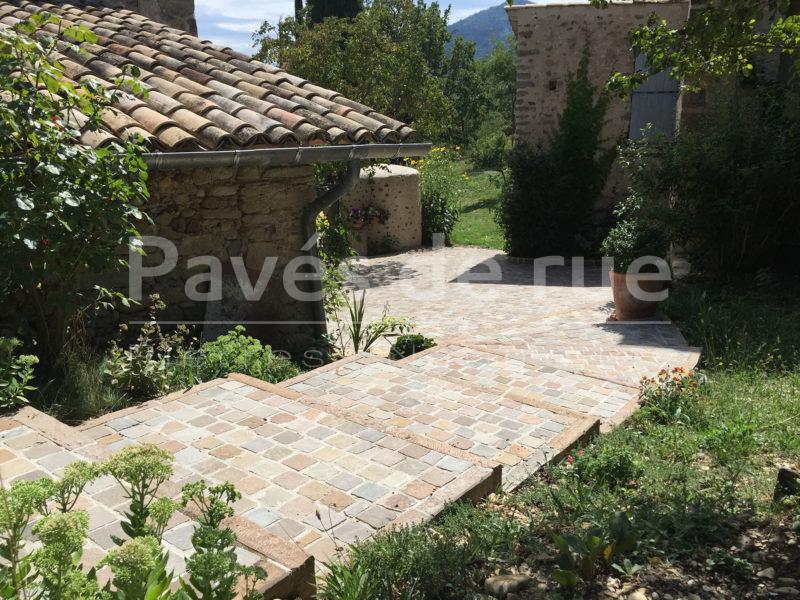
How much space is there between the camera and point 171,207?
5824 mm

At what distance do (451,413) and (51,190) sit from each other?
3.03m

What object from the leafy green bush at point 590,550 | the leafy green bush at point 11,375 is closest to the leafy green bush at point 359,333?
the leafy green bush at point 11,375

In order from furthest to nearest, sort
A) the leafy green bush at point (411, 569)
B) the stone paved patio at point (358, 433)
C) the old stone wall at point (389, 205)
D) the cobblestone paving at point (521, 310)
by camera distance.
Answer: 1. the old stone wall at point (389, 205)
2. the cobblestone paving at point (521, 310)
3. the stone paved patio at point (358, 433)
4. the leafy green bush at point (411, 569)

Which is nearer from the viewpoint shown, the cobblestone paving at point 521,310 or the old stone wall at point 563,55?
the cobblestone paving at point 521,310

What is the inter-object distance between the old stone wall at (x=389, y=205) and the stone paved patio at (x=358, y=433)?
309 inches

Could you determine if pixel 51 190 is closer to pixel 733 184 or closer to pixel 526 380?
pixel 526 380

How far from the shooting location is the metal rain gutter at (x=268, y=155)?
499cm

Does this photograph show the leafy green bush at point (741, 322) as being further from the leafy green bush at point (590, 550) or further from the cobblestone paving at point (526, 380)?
the leafy green bush at point (590, 550)

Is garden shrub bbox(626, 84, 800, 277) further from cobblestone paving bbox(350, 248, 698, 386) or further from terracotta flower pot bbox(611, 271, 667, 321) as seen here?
cobblestone paving bbox(350, 248, 698, 386)

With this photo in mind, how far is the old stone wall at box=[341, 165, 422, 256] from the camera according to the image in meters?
14.7

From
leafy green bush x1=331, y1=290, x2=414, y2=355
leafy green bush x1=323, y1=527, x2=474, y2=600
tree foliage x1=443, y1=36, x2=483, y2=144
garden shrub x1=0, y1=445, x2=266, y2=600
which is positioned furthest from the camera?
tree foliage x1=443, y1=36, x2=483, y2=144

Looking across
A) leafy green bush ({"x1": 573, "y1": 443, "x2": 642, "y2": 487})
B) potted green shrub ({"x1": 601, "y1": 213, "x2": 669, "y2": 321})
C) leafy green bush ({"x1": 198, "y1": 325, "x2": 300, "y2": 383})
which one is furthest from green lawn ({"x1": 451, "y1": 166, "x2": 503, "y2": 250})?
leafy green bush ({"x1": 573, "y1": 443, "x2": 642, "y2": 487})

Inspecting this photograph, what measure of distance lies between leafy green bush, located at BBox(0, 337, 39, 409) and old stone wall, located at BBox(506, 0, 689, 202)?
1134 centimetres

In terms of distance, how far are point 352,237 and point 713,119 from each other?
7.69 metres
